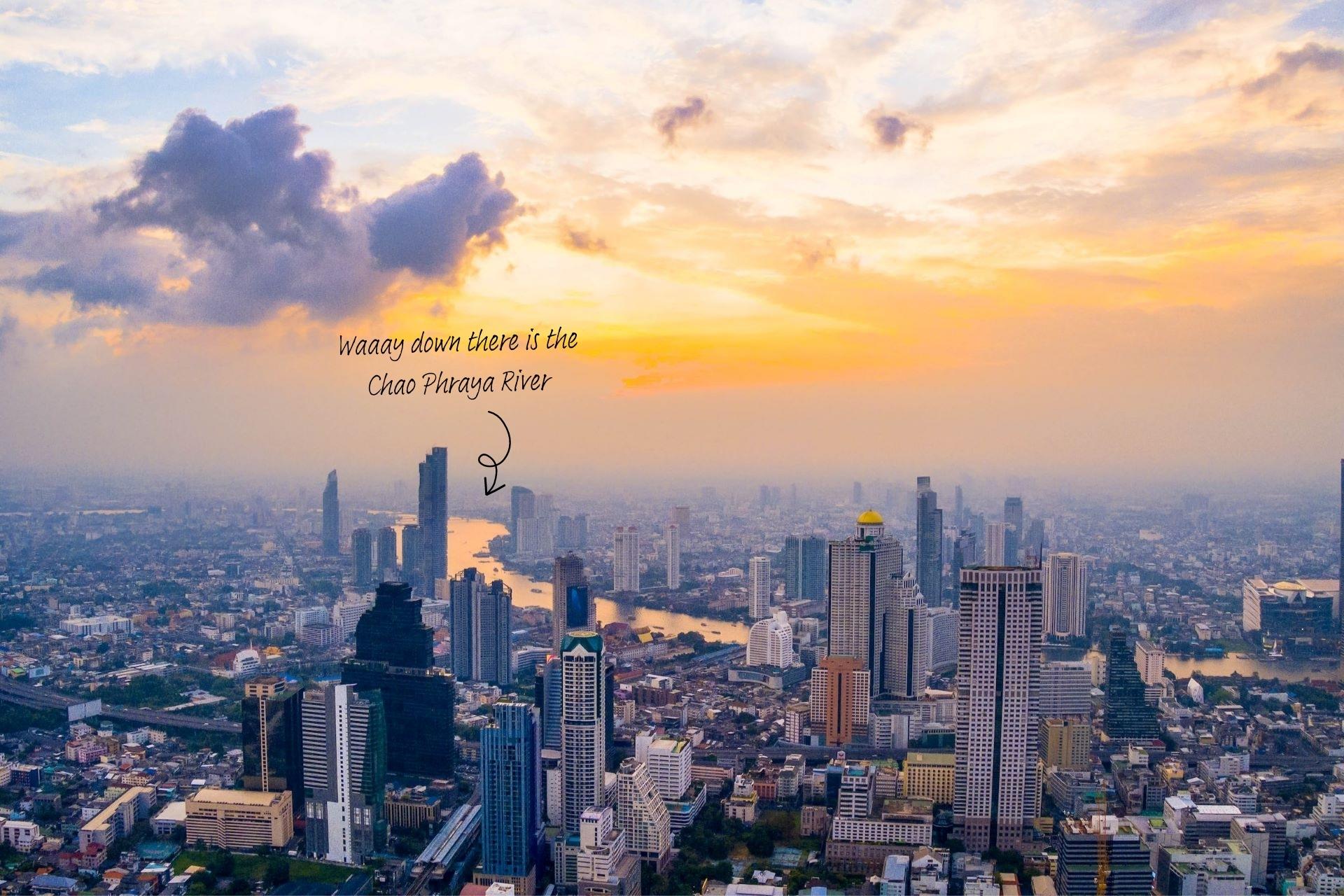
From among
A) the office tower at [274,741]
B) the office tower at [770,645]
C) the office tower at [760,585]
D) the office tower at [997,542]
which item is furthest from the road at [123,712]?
the office tower at [997,542]

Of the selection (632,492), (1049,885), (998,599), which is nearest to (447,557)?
(632,492)

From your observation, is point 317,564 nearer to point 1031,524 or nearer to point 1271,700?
point 1031,524

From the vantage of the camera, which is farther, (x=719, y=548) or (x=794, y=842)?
(x=719, y=548)

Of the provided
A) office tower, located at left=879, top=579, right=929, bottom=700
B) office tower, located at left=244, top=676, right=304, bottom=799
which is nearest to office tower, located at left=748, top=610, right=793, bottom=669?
office tower, located at left=879, top=579, right=929, bottom=700

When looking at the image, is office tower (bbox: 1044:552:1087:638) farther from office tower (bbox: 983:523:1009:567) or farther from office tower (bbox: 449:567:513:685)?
office tower (bbox: 449:567:513:685)

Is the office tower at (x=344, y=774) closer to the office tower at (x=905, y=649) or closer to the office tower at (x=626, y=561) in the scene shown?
the office tower at (x=905, y=649)
